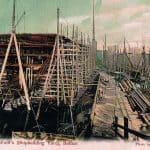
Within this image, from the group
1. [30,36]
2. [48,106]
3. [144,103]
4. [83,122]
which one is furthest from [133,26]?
[144,103]

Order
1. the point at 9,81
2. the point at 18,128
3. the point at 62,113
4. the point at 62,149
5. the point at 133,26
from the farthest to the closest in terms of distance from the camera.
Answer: the point at 9,81 < the point at 62,113 < the point at 18,128 < the point at 133,26 < the point at 62,149

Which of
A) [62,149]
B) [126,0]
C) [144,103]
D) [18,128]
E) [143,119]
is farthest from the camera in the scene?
[144,103]

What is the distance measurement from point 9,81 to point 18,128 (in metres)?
1.26

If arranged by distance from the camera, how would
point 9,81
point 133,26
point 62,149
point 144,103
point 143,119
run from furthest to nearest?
point 144,103
point 9,81
point 143,119
point 133,26
point 62,149

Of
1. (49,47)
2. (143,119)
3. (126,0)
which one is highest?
(126,0)

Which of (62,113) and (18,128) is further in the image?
(62,113)

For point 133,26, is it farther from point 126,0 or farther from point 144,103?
point 144,103

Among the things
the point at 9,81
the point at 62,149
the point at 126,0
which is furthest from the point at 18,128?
the point at 126,0

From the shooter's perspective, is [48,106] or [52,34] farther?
[52,34]

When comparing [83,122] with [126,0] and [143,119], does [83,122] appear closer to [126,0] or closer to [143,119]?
[143,119]

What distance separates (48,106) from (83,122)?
0.64m

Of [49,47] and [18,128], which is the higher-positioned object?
[49,47]

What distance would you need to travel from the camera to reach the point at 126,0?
3270 millimetres

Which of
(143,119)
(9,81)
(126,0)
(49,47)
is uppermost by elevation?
(126,0)
